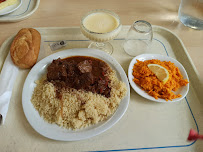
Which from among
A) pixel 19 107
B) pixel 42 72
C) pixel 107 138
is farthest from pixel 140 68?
pixel 19 107

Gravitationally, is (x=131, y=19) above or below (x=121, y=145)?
above

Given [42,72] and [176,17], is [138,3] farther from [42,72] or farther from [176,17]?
[42,72]

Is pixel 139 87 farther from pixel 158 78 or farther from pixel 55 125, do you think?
pixel 55 125

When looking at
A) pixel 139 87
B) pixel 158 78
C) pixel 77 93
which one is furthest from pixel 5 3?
pixel 158 78

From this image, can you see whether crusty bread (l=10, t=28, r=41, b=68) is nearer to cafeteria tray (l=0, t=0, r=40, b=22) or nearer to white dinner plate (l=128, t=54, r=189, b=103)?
cafeteria tray (l=0, t=0, r=40, b=22)

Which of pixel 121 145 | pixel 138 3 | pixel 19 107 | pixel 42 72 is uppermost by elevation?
pixel 138 3

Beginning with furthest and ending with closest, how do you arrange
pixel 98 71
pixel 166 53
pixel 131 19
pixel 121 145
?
pixel 131 19 → pixel 166 53 → pixel 98 71 → pixel 121 145
